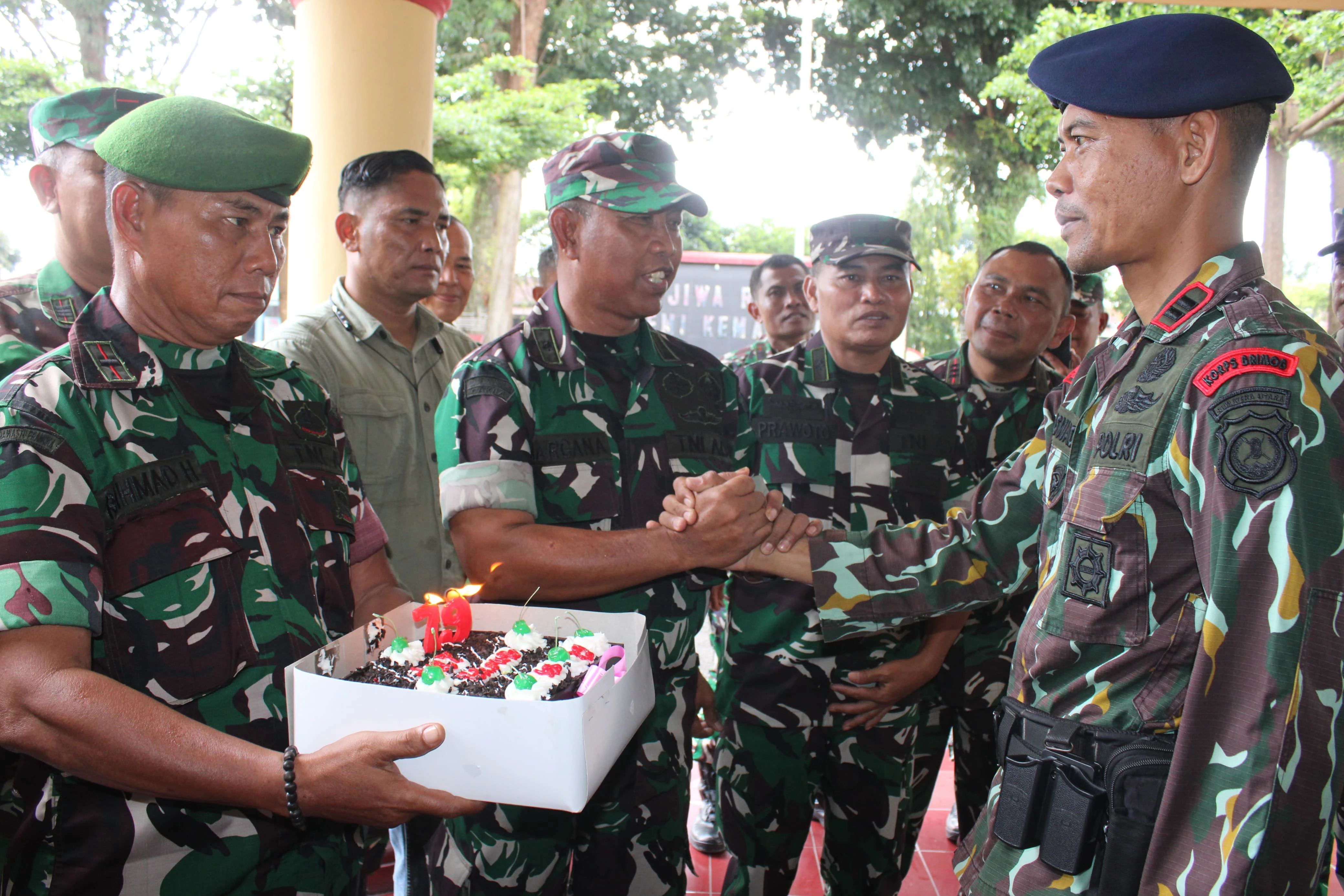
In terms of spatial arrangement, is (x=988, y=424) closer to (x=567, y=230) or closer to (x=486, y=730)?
(x=567, y=230)

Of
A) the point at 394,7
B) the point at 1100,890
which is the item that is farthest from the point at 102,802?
the point at 394,7

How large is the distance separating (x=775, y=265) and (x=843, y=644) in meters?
3.30

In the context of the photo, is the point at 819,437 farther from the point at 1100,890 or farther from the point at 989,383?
the point at 1100,890

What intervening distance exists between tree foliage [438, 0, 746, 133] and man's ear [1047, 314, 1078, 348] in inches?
390

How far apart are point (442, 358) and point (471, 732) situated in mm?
2388

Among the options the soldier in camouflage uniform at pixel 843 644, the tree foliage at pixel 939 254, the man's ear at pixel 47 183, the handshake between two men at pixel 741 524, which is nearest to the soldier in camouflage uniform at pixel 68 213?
the man's ear at pixel 47 183

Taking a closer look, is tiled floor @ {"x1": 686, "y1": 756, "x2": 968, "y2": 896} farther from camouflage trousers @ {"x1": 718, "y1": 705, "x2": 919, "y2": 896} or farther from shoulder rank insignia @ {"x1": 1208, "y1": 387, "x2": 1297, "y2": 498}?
shoulder rank insignia @ {"x1": 1208, "y1": 387, "x2": 1297, "y2": 498}

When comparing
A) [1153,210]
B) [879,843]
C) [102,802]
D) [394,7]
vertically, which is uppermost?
[394,7]

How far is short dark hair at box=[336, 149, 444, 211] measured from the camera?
11.3 ft

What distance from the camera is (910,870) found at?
356 centimetres

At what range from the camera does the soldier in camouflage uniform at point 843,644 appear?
2816 mm

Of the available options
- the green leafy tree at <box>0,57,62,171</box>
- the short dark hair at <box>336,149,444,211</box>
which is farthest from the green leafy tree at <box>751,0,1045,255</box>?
the short dark hair at <box>336,149,444,211</box>

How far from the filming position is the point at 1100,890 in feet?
4.61

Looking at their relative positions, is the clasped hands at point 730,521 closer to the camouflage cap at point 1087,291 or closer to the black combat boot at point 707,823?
the black combat boot at point 707,823
